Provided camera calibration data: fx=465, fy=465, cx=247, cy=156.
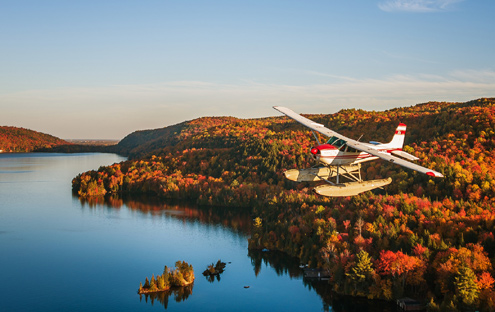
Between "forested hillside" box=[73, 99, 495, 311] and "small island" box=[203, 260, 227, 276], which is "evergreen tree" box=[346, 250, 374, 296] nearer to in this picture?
"forested hillside" box=[73, 99, 495, 311]

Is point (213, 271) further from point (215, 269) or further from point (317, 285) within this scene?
point (317, 285)

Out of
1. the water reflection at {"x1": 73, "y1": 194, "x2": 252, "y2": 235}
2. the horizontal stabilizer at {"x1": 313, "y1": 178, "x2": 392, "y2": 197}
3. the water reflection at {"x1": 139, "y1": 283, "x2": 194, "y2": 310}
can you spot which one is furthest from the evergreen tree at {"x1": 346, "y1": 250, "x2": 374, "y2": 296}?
the water reflection at {"x1": 73, "y1": 194, "x2": 252, "y2": 235}

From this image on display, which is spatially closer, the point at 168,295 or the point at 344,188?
the point at 344,188

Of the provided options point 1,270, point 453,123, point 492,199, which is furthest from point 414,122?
point 1,270

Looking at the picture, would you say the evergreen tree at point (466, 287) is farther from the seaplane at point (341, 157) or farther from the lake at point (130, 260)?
the seaplane at point (341, 157)

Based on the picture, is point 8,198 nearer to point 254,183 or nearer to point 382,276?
point 254,183

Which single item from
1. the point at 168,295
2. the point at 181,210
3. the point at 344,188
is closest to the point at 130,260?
the point at 168,295
